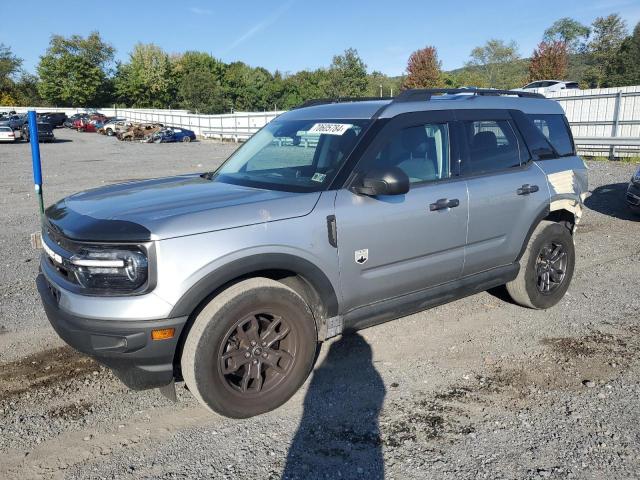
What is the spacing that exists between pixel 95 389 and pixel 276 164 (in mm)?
2103

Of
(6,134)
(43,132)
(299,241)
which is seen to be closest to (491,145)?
(299,241)

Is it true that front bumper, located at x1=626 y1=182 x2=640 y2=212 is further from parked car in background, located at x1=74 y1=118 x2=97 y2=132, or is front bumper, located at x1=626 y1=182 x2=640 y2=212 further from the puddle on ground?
parked car in background, located at x1=74 y1=118 x2=97 y2=132

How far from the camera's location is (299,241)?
3236mm

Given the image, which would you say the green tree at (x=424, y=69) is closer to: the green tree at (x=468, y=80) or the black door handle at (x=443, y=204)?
the green tree at (x=468, y=80)

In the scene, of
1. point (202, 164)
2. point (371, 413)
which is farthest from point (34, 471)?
point (202, 164)

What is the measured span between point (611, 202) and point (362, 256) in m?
8.83

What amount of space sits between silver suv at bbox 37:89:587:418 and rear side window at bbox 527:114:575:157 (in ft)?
0.24

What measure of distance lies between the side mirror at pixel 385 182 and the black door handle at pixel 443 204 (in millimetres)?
489

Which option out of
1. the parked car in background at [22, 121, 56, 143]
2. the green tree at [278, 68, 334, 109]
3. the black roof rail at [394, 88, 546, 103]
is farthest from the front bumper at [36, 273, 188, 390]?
the green tree at [278, 68, 334, 109]

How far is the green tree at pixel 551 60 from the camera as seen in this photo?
5144cm

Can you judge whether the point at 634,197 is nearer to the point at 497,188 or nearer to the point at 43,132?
the point at 497,188

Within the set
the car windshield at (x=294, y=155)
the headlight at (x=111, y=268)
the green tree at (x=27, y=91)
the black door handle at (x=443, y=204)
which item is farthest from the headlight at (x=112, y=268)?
the green tree at (x=27, y=91)

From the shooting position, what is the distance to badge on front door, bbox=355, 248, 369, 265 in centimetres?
349

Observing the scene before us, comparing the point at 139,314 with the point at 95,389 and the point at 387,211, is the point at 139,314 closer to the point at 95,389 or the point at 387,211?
the point at 95,389
